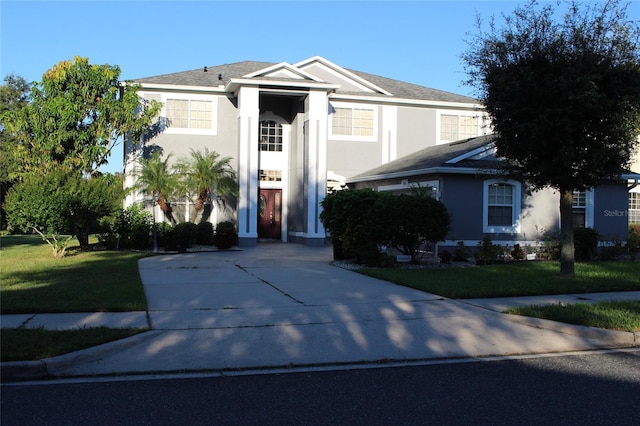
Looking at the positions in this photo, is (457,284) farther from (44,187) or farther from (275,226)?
(275,226)

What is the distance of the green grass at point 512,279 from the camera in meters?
11.5

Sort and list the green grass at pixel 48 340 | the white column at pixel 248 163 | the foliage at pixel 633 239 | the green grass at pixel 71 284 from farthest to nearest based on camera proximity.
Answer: the white column at pixel 248 163 → the foliage at pixel 633 239 → the green grass at pixel 71 284 → the green grass at pixel 48 340

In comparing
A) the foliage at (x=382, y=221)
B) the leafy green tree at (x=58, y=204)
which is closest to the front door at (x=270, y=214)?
the leafy green tree at (x=58, y=204)

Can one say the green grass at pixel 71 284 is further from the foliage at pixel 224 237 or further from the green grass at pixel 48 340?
the foliage at pixel 224 237

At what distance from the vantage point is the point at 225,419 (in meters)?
5.09

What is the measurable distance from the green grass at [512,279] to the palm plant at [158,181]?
31.2 ft

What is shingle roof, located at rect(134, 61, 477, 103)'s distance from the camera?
23453 mm

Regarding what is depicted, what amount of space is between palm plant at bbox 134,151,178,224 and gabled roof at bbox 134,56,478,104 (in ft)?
11.7

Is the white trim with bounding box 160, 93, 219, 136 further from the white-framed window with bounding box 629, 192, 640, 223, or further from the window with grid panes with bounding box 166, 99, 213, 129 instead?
the white-framed window with bounding box 629, 192, 640, 223

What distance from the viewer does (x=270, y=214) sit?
995 inches

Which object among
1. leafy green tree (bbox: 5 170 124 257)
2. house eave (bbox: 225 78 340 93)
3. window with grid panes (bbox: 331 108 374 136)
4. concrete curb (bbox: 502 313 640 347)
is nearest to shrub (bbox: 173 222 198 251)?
leafy green tree (bbox: 5 170 124 257)

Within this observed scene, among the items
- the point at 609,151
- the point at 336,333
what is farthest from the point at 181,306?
the point at 609,151

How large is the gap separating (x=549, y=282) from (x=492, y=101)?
4094mm

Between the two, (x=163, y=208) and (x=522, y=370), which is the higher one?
(x=163, y=208)
